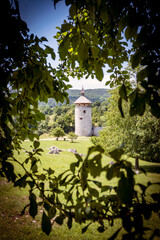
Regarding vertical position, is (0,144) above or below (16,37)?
below

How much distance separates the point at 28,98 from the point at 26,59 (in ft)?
1.24

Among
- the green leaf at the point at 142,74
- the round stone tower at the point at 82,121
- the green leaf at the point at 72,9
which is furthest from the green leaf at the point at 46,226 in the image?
the round stone tower at the point at 82,121

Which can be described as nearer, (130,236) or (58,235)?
(130,236)

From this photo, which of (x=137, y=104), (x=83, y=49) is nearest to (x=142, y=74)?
(x=137, y=104)

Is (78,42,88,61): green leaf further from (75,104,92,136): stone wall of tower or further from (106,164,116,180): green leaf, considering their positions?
(75,104,92,136): stone wall of tower

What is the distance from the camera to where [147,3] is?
0.70 metres

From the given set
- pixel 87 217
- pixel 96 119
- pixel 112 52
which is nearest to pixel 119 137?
pixel 112 52

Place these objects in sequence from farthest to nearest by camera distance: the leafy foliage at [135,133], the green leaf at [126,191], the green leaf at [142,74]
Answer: the leafy foliage at [135,133] → the green leaf at [142,74] → the green leaf at [126,191]

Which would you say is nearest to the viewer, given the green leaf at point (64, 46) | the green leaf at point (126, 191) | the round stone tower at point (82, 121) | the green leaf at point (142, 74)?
the green leaf at point (126, 191)

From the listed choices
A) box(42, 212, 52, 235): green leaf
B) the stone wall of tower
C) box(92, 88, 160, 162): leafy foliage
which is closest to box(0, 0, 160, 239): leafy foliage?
box(42, 212, 52, 235): green leaf

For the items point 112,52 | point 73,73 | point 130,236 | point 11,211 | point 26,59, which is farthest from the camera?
point 11,211

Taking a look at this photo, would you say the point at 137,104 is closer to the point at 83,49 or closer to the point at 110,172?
the point at 110,172

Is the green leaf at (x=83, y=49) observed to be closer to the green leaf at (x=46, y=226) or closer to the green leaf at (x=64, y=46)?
the green leaf at (x=64, y=46)

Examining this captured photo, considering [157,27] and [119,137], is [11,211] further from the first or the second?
[119,137]
